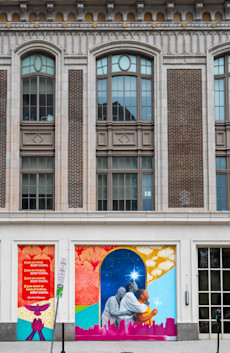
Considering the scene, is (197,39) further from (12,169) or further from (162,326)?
(162,326)

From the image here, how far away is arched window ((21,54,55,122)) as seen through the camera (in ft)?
81.8

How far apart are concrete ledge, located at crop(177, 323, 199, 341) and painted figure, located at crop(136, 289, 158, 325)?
1087 mm

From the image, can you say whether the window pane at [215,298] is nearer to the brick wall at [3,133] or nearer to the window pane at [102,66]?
the brick wall at [3,133]

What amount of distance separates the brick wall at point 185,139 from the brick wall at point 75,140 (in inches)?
140

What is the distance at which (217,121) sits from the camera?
24.8 metres

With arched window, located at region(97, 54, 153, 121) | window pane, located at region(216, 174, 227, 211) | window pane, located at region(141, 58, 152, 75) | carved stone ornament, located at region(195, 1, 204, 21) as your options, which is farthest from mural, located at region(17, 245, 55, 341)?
carved stone ornament, located at region(195, 1, 204, 21)

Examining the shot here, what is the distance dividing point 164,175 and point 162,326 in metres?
5.86

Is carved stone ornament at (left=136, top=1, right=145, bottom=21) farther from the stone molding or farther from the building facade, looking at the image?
the stone molding

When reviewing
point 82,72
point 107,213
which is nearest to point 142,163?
point 107,213

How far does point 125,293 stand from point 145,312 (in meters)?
1.07

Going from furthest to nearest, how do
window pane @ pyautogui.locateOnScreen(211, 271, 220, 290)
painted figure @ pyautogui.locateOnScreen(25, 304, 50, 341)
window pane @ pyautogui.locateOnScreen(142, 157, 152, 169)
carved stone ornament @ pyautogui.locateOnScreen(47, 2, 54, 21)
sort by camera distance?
carved stone ornament @ pyautogui.locateOnScreen(47, 2, 54, 21)
window pane @ pyautogui.locateOnScreen(142, 157, 152, 169)
window pane @ pyautogui.locateOnScreen(211, 271, 220, 290)
painted figure @ pyautogui.locateOnScreen(25, 304, 50, 341)

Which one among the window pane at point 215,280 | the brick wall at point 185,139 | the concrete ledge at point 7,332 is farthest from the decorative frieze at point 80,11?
the concrete ledge at point 7,332

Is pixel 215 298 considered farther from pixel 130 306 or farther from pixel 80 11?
pixel 80 11

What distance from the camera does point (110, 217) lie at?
927 inches
